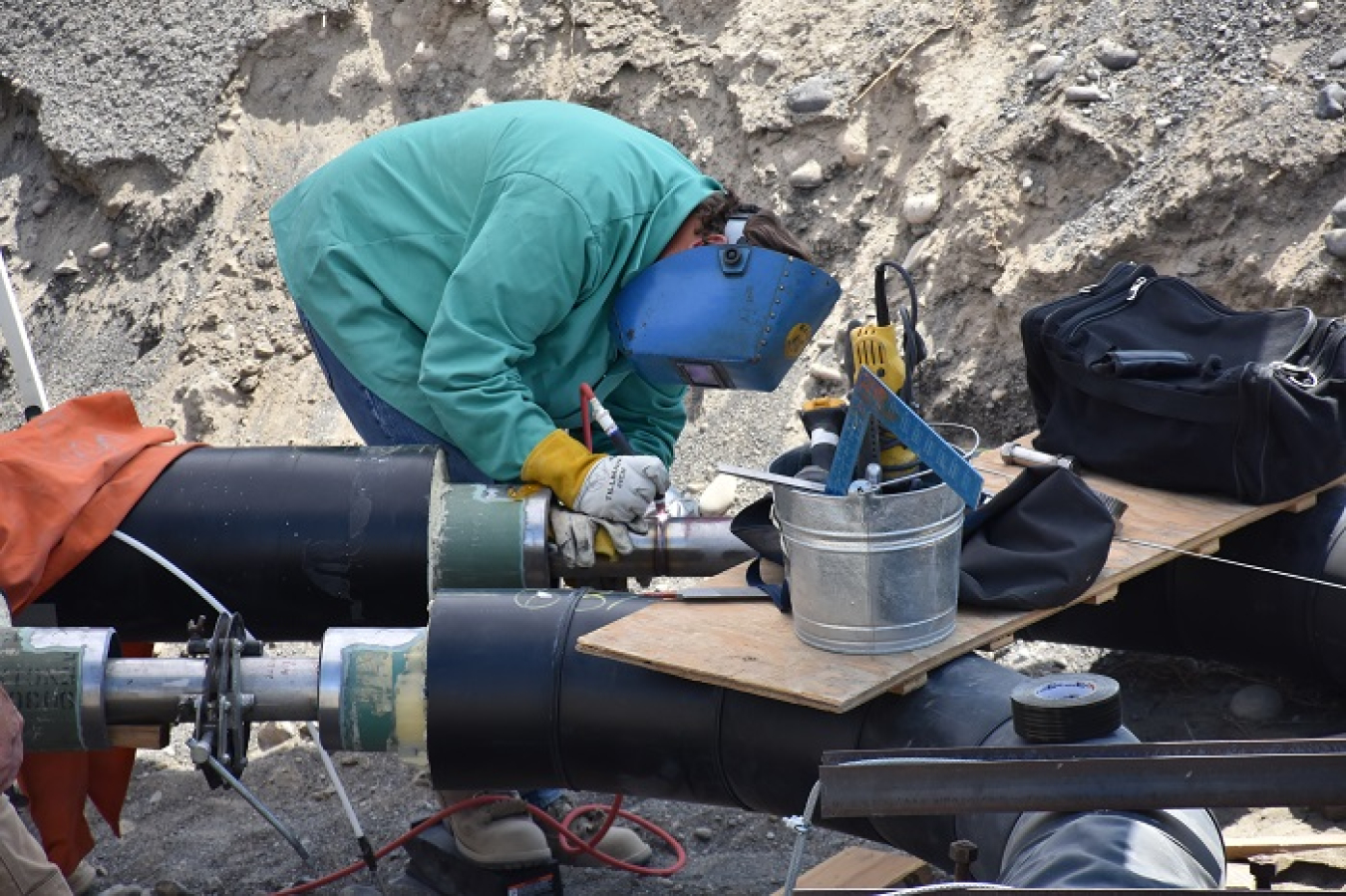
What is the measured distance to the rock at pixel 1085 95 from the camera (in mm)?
4953

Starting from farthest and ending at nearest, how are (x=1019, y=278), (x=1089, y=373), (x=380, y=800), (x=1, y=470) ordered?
(x=1019, y=278)
(x=380, y=800)
(x=1089, y=373)
(x=1, y=470)

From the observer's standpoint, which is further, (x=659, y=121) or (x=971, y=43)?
(x=659, y=121)

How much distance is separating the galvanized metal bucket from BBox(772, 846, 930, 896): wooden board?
65 cm

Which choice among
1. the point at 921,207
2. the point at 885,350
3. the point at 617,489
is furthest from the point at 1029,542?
the point at 921,207

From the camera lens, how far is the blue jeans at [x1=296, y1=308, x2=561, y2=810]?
3.62 m

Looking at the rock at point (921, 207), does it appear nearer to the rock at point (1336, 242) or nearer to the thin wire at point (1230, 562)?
the rock at point (1336, 242)

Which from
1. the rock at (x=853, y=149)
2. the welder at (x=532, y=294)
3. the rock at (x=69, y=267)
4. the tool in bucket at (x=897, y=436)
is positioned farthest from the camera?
the rock at (x=69, y=267)

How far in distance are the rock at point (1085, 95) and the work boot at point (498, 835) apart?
112 inches

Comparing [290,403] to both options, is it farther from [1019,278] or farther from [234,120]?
[1019,278]

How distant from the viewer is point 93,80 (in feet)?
21.6

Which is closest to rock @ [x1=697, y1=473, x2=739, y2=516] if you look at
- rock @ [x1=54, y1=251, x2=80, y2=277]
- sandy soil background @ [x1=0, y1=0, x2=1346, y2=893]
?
sandy soil background @ [x1=0, y1=0, x2=1346, y2=893]

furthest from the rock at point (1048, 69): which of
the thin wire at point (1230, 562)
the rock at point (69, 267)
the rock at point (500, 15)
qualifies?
the rock at point (69, 267)

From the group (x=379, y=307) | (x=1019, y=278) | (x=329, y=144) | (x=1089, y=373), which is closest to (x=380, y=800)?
(x=379, y=307)

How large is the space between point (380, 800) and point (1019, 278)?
7.87 ft
